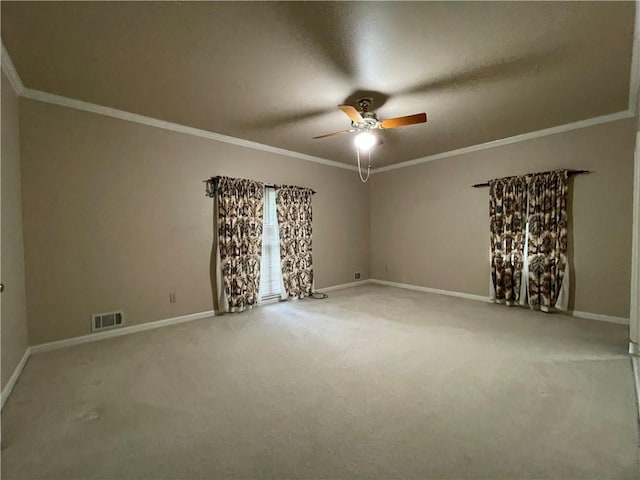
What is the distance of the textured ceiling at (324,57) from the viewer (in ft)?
5.91

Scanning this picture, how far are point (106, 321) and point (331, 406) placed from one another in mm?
2793

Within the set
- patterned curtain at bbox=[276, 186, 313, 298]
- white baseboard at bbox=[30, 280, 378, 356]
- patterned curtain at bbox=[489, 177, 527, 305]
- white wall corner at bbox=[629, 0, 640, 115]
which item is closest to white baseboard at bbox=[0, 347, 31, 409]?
white baseboard at bbox=[30, 280, 378, 356]

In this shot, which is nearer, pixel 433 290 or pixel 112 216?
pixel 112 216

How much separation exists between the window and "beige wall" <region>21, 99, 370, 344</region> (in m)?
0.50

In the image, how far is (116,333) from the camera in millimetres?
3207

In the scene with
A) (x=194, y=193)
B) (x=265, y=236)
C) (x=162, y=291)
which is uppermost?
(x=194, y=193)

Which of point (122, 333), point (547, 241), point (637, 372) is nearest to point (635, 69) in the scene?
point (547, 241)

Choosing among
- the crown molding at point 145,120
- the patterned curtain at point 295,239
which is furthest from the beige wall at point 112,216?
the patterned curtain at point 295,239

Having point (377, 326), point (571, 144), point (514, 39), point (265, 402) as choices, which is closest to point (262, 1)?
point (514, 39)

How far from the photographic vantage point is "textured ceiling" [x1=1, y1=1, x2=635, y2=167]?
1.80 metres

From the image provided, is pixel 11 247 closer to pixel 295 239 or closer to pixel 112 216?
pixel 112 216

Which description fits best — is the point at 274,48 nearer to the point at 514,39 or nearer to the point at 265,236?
the point at 514,39

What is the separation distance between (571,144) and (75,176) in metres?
6.07

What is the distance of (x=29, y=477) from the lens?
1.34 meters
